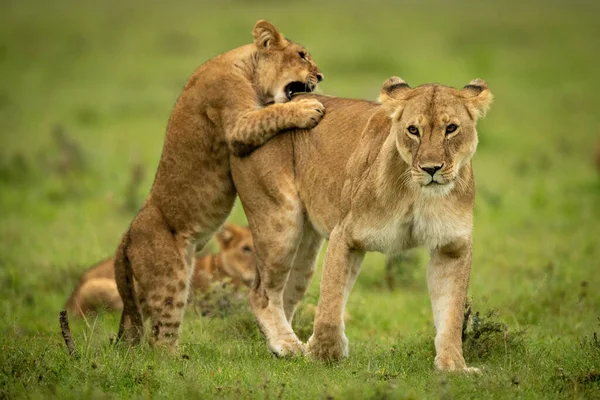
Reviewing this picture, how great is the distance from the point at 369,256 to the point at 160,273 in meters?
3.71

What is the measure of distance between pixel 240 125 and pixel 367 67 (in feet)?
48.7

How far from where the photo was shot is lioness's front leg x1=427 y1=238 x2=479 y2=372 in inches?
195

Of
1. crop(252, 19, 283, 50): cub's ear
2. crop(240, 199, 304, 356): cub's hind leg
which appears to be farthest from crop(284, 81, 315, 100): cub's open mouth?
crop(240, 199, 304, 356): cub's hind leg

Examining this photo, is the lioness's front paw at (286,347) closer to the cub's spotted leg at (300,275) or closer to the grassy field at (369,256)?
the grassy field at (369,256)

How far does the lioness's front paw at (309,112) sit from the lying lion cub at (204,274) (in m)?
1.80

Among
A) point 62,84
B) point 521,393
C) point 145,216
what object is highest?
point 62,84

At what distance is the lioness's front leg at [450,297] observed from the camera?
4.95 metres

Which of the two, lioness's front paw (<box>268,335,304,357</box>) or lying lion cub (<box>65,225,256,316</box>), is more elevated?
lying lion cub (<box>65,225,256,316</box>)

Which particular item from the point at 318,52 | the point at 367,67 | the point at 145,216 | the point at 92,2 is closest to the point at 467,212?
the point at 145,216

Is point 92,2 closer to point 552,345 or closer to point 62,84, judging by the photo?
point 62,84

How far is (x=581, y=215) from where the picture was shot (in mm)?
10078

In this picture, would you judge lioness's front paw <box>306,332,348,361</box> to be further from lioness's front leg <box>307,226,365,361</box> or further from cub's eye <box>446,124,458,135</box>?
cub's eye <box>446,124,458,135</box>

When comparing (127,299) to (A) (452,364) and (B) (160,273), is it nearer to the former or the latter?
(B) (160,273)

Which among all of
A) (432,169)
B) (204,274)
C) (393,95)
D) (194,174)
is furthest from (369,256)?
(432,169)
